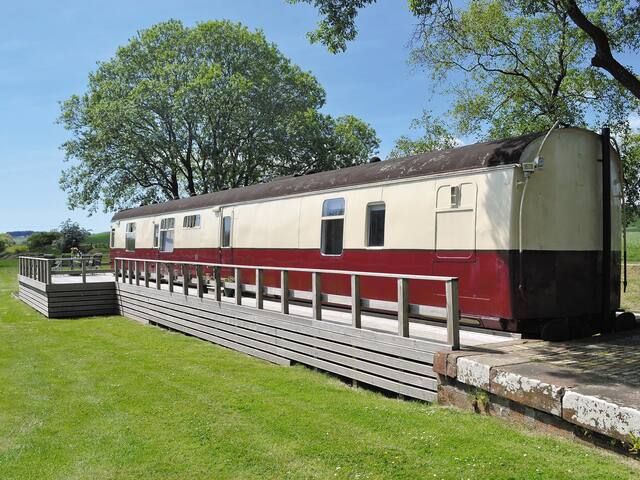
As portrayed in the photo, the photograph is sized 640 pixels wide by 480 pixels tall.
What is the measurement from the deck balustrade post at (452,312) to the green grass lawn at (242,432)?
2.45ft

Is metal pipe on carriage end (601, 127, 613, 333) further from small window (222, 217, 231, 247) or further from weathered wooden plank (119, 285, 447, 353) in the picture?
small window (222, 217, 231, 247)

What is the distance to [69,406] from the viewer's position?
6.81 metres

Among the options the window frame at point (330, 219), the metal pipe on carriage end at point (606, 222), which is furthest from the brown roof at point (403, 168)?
the metal pipe on carriage end at point (606, 222)

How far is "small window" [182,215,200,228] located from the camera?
15732mm

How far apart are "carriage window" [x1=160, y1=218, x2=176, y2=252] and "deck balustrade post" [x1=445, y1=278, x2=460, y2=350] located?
12579 mm

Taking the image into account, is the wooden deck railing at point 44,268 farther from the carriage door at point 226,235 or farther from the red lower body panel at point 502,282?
the red lower body panel at point 502,282

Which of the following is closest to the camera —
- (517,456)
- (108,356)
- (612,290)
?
(517,456)

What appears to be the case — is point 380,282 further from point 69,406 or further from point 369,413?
point 69,406

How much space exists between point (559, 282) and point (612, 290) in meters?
1.39

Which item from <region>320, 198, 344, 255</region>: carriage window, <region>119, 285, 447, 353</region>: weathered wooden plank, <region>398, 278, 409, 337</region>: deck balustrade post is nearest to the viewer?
<region>119, 285, 447, 353</region>: weathered wooden plank

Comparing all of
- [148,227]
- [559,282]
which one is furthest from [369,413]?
[148,227]

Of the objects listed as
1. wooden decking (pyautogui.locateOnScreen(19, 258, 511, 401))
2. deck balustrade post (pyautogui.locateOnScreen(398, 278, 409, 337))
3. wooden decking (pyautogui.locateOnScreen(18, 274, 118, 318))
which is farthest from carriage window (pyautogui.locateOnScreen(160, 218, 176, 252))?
deck balustrade post (pyautogui.locateOnScreen(398, 278, 409, 337))

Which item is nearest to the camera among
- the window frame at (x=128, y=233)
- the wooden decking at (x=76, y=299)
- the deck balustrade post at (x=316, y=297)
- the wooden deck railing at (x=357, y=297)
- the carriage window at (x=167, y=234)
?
the wooden deck railing at (x=357, y=297)

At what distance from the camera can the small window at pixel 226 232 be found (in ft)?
46.2
